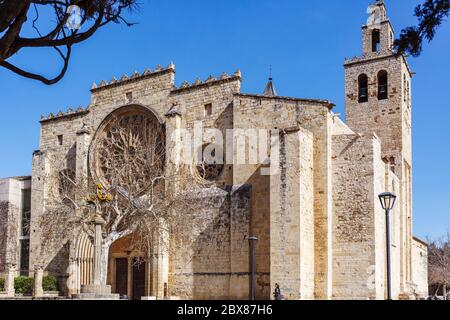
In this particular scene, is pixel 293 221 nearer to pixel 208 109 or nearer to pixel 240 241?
pixel 240 241

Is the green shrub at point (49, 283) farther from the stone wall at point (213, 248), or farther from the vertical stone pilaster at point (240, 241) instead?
the vertical stone pilaster at point (240, 241)

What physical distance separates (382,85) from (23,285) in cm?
1957

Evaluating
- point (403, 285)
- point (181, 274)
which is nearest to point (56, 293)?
point (181, 274)

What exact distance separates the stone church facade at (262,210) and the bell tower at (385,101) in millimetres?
443

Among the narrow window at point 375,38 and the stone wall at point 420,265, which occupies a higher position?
the narrow window at point 375,38

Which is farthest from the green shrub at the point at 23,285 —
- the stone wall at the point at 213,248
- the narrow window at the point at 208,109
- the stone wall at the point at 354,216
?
the stone wall at the point at 354,216

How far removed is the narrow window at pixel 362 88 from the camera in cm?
3045

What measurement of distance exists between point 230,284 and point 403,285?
964 centimetres

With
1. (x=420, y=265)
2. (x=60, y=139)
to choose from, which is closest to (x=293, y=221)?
(x=60, y=139)

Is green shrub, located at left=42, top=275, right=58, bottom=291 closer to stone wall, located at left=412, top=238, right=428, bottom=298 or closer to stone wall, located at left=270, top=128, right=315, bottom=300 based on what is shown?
stone wall, located at left=270, top=128, right=315, bottom=300

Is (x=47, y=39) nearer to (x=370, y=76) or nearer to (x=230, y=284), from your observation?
(x=230, y=284)

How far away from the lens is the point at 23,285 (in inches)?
1069

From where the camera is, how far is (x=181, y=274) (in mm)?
22969

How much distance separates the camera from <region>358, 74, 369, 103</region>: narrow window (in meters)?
30.5
